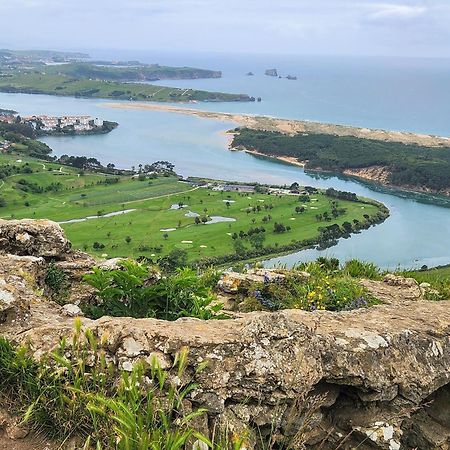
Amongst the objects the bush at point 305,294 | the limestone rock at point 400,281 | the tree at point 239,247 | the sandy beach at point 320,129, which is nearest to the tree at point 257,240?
the tree at point 239,247

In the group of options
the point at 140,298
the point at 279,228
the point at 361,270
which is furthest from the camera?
the point at 279,228

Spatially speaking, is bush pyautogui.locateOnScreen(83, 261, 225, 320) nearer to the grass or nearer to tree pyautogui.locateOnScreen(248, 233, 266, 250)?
the grass

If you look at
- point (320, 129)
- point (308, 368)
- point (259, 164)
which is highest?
point (308, 368)

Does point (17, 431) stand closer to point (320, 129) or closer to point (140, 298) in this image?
point (140, 298)

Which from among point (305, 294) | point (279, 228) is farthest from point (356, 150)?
point (305, 294)

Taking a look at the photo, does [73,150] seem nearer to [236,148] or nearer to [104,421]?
[236,148]

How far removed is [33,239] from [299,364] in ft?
15.4

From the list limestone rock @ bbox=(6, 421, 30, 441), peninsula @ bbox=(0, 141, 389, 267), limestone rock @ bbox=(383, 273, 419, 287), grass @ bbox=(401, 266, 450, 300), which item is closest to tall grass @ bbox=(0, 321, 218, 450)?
limestone rock @ bbox=(6, 421, 30, 441)

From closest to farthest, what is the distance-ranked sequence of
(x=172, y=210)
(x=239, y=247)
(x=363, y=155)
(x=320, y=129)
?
(x=239, y=247) → (x=172, y=210) → (x=363, y=155) → (x=320, y=129)

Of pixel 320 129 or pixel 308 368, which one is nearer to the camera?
pixel 308 368

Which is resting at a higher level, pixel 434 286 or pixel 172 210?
pixel 434 286

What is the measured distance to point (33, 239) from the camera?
24.8 feet

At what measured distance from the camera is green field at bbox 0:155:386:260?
69.9 meters

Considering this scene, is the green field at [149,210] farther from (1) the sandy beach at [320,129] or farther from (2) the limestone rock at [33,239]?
(1) the sandy beach at [320,129]
